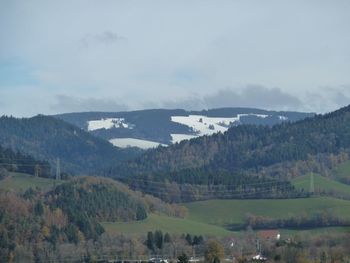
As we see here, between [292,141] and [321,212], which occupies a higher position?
[292,141]

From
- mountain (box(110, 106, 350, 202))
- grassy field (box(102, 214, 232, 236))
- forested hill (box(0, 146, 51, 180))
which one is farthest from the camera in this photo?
mountain (box(110, 106, 350, 202))

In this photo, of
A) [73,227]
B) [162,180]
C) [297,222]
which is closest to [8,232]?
[73,227]

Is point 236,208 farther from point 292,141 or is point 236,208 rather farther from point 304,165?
point 292,141

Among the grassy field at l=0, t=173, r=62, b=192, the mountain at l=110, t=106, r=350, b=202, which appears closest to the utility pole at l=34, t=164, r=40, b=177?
the grassy field at l=0, t=173, r=62, b=192

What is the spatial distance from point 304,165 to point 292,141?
18.7 metres

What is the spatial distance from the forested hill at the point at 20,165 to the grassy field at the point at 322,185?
34.6 meters

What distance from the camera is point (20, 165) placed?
Result: 15325 cm

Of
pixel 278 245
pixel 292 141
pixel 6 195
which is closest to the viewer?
pixel 278 245

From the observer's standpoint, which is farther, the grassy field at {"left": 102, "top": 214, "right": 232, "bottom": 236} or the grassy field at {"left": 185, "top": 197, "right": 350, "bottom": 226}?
the grassy field at {"left": 185, "top": 197, "right": 350, "bottom": 226}

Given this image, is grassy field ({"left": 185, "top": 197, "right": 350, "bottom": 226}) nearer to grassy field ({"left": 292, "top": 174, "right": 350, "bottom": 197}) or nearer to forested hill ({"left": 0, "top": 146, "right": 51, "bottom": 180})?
grassy field ({"left": 292, "top": 174, "right": 350, "bottom": 197})

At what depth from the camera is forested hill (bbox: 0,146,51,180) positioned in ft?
487

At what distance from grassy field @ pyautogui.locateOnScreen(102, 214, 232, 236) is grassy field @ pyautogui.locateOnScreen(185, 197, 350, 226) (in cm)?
716

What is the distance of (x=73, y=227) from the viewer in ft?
369

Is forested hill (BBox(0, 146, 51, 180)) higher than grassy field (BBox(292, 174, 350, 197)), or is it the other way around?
forested hill (BBox(0, 146, 51, 180))
